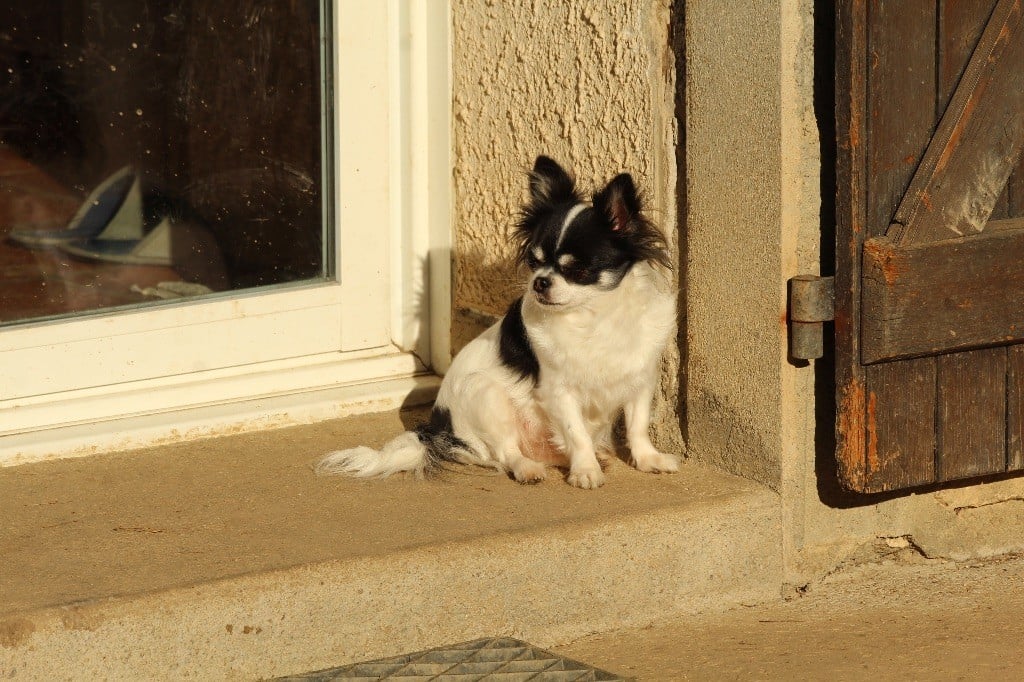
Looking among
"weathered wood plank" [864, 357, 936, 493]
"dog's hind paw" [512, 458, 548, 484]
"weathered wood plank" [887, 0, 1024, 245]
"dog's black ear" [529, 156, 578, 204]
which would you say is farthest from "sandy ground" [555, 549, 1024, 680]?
"dog's black ear" [529, 156, 578, 204]

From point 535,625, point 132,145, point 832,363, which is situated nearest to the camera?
point 535,625

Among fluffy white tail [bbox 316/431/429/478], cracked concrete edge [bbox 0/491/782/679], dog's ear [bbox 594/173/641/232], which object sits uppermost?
dog's ear [bbox 594/173/641/232]

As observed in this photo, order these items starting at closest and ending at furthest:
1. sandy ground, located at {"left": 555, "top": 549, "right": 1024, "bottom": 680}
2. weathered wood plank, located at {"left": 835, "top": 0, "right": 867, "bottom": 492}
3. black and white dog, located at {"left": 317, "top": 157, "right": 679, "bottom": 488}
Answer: sandy ground, located at {"left": 555, "top": 549, "right": 1024, "bottom": 680} → weathered wood plank, located at {"left": 835, "top": 0, "right": 867, "bottom": 492} → black and white dog, located at {"left": 317, "top": 157, "right": 679, "bottom": 488}

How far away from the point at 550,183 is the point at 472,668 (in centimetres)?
142

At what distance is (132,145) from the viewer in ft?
13.1

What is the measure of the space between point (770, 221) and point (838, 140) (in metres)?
0.27

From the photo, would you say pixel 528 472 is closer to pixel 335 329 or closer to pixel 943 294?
pixel 335 329

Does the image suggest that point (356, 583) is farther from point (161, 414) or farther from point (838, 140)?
point (838, 140)

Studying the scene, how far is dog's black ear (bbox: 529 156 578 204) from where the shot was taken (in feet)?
12.2

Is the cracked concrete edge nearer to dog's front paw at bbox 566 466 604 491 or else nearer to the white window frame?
dog's front paw at bbox 566 466 604 491

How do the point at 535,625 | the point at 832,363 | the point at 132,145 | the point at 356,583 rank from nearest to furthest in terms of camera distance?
the point at 356,583
the point at 535,625
the point at 832,363
the point at 132,145

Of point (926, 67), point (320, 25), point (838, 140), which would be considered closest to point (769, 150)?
point (838, 140)

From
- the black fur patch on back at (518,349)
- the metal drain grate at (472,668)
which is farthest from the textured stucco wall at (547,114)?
the metal drain grate at (472,668)

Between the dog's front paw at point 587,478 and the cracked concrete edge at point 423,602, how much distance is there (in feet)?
0.98
